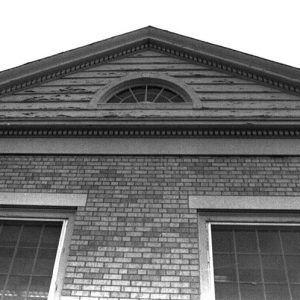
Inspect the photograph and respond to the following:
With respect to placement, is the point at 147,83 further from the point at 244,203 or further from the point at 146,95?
the point at 244,203

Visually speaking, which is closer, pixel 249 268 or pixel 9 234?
pixel 249 268

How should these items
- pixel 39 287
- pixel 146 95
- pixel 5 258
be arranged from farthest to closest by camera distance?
pixel 146 95, pixel 5 258, pixel 39 287

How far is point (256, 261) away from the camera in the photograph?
16.8 feet

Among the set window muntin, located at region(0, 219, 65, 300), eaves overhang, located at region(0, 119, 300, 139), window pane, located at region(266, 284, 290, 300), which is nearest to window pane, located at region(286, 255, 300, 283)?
window pane, located at region(266, 284, 290, 300)

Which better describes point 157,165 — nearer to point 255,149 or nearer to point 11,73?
point 255,149

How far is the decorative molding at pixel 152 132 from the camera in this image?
6242 millimetres

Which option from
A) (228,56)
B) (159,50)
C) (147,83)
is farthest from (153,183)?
(159,50)

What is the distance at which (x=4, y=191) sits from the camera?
5844mm

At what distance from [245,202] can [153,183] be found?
1367 millimetres

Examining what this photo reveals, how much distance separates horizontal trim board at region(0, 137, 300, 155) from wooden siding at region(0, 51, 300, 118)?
27.0 inches

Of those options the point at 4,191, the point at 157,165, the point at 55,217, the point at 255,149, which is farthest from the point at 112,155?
the point at 255,149

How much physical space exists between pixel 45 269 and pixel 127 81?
4121mm

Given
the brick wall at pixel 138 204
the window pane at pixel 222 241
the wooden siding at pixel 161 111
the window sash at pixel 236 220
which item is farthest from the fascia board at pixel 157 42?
the window pane at pixel 222 241

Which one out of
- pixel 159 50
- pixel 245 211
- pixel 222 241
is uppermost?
pixel 159 50
